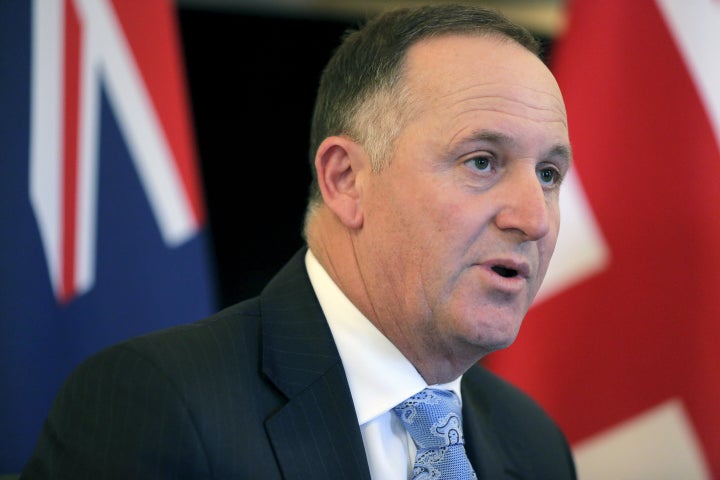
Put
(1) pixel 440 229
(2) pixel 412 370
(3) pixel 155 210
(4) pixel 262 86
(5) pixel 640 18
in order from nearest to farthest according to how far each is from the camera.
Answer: (1) pixel 440 229, (2) pixel 412 370, (3) pixel 155 210, (5) pixel 640 18, (4) pixel 262 86

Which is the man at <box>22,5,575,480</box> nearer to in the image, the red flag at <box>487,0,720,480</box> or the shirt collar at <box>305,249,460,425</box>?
the shirt collar at <box>305,249,460,425</box>

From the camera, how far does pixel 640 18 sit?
258cm

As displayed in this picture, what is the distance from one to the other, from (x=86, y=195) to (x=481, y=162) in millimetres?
1178

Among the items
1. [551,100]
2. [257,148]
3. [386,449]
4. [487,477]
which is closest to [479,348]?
[386,449]

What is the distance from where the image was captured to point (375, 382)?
164 centimetres

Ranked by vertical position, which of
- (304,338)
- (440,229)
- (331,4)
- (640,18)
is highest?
→ (331,4)

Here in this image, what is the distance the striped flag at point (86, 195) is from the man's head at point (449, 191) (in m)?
0.80

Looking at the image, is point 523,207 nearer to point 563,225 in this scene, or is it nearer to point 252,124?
point 563,225

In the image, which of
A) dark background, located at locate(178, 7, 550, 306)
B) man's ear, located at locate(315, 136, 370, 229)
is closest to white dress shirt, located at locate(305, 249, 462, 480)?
man's ear, located at locate(315, 136, 370, 229)

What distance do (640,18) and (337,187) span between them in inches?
53.4

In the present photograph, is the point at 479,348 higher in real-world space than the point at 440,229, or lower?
lower

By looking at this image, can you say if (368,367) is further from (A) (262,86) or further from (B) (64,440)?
(A) (262,86)

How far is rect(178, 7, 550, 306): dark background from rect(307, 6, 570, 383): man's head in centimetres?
214

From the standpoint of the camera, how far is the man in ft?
4.72
